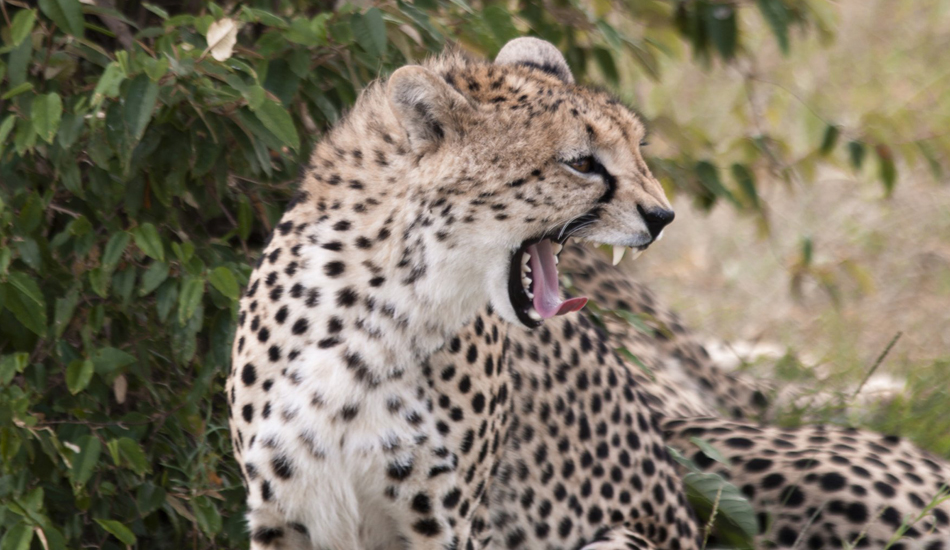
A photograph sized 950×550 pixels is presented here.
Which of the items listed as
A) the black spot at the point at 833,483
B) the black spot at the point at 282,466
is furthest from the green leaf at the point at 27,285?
the black spot at the point at 833,483

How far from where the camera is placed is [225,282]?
2.26 metres

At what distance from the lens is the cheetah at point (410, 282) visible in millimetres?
1940

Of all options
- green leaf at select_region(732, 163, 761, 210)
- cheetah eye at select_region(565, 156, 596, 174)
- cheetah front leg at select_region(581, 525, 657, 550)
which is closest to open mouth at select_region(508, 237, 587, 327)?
cheetah eye at select_region(565, 156, 596, 174)

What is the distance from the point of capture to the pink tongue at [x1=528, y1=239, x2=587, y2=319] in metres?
1.97

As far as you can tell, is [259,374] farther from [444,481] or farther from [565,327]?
[565,327]

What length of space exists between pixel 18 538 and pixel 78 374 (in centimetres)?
30

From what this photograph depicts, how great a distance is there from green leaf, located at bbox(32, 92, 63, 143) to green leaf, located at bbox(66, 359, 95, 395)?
42 centimetres

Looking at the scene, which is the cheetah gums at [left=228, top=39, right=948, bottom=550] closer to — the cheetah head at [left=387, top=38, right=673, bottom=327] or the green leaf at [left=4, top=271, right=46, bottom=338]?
the cheetah head at [left=387, top=38, right=673, bottom=327]

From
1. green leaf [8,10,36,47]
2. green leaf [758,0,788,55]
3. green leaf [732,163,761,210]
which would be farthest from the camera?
green leaf [732,163,761,210]

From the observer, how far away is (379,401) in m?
2.03

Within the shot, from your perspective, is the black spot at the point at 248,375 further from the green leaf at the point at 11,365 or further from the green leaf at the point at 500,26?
the green leaf at the point at 500,26

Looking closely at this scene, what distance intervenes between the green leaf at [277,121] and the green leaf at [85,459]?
0.65 m

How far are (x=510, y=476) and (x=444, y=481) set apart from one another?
1.20 ft

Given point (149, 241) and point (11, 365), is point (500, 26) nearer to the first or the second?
point (149, 241)
